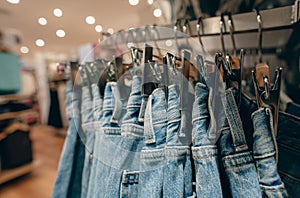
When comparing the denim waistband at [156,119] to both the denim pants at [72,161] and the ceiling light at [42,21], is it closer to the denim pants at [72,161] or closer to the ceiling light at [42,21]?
the denim pants at [72,161]

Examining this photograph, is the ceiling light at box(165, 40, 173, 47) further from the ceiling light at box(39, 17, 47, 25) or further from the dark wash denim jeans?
the ceiling light at box(39, 17, 47, 25)

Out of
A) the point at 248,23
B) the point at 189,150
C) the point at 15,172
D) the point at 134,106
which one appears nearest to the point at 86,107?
the point at 134,106

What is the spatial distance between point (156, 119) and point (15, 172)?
6.01 ft

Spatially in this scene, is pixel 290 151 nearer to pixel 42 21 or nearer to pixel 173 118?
pixel 173 118

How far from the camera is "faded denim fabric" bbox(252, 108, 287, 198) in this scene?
26 centimetres

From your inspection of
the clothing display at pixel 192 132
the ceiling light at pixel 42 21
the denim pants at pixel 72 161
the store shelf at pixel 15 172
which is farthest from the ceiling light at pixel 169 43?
the store shelf at pixel 15 172

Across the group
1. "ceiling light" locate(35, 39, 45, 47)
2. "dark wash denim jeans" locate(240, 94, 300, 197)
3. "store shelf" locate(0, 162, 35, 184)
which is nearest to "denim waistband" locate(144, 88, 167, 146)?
"dark wash denim jeans" locate(240, 94, 300, 197)

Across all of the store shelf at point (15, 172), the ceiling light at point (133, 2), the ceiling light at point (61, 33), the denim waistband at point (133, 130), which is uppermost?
the ceiling light at point (133, 2)

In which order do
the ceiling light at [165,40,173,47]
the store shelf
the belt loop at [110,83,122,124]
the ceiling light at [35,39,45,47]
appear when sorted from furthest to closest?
the store shelf
the ceiling light at [35,39,45,47]
the ceiling light at [165,40,173,47]
the belt loop at [110,83,122,124]

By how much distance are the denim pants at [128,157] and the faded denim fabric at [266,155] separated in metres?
0.17

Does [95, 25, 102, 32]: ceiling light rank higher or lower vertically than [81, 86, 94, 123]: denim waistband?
higher

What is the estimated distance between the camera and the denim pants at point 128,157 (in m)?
0.32

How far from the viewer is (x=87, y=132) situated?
0.45 meters

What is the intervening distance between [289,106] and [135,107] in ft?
1.10
